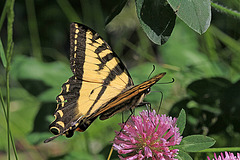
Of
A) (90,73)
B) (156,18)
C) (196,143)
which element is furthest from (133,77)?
(196,143)

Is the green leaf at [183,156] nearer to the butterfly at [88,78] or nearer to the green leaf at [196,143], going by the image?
the green leaf at [196,143]

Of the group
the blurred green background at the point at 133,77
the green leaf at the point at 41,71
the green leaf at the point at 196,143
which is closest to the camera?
the green leaf at the point at 196,143

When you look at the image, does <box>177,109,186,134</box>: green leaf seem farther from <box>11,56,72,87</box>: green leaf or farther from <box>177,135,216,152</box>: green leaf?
<box>11,56,72,87</box>: green leaf

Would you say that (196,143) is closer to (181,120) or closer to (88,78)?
(181,120)

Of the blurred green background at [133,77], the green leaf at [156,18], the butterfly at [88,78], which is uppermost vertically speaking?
the green leaf at [156,18]

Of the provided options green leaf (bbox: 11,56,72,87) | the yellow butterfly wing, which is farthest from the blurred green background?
the yellow butterfly wing

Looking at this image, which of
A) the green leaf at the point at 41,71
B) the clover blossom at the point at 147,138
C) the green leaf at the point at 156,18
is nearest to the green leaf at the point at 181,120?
the clover blossom at the point at 147,138
